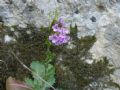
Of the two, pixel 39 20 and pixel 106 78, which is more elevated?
pixel 39 20

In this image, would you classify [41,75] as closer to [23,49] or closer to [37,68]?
[37,68]

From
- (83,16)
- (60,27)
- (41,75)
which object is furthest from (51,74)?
(83,16)

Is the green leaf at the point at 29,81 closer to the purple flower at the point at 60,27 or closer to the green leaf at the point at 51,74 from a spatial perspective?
the green leaf at the point at 51,74

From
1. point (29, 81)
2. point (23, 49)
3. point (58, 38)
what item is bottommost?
point (29, 81)

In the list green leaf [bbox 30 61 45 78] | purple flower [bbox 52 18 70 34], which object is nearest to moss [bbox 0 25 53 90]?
green leaf [bbox 30 61 45 78]

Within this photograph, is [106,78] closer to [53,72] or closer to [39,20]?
[53,72]

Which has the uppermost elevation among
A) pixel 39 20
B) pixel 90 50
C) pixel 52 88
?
pixel 39 20

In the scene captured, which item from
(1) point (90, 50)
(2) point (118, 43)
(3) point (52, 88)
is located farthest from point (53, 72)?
(2) point (118, 43)
